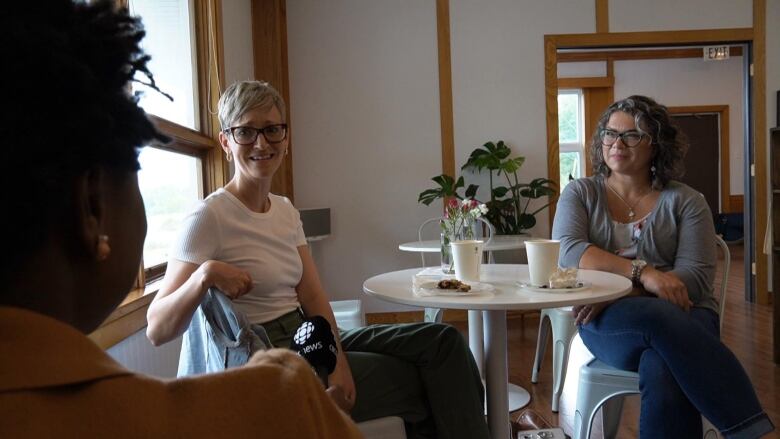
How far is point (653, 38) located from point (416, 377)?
4.14m

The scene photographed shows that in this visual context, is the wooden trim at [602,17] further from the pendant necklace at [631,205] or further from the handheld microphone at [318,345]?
the handheld microphone at [318,345]

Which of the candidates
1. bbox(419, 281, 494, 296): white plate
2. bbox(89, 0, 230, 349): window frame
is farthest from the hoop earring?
bbox(89, 0, 230, 349): window frame

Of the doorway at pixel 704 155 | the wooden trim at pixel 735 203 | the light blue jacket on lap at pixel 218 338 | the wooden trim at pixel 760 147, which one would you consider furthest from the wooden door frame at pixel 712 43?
the wooden trim at pixel 735 203

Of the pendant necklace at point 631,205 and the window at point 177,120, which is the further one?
the window at point 177,120

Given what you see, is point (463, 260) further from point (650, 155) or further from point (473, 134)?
point (473, 134)

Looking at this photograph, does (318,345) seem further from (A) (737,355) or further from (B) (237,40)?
(A) (737,355)

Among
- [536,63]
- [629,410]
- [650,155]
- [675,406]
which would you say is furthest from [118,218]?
[536,63]

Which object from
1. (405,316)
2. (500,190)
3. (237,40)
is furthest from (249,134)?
(405,316)

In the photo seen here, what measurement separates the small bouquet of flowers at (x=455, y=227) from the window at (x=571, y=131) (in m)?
7.04

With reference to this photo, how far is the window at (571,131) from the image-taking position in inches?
345

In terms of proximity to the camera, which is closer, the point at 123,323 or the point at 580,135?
the point at 123,323

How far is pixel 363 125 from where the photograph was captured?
4.58 m

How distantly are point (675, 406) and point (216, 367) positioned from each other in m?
A: 1.15

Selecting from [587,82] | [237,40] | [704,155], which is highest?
[587,82]
